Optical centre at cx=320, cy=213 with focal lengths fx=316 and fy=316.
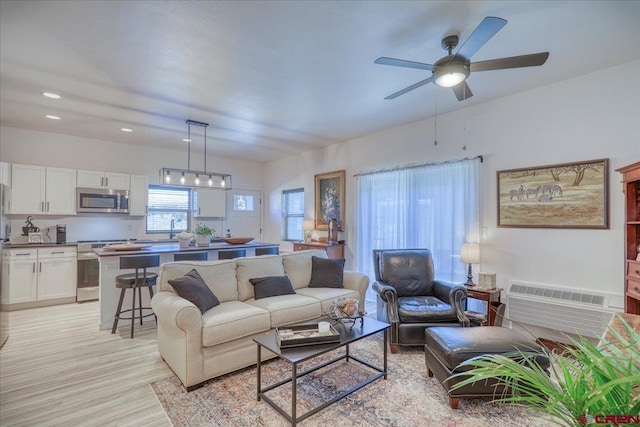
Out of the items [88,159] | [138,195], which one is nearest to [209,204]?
[138,195]

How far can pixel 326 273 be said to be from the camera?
4.03m

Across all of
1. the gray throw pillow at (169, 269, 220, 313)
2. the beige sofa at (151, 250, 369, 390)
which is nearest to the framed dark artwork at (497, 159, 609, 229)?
the beige sofa at (151, 250, 369, 390)

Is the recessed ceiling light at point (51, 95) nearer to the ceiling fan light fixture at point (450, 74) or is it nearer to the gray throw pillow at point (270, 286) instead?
the gray throw pillow at point (270, 286)

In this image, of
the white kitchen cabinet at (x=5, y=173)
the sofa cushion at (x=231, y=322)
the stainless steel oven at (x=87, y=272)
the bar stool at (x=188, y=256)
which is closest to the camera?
the sofa cushion at (x=231, y=322)

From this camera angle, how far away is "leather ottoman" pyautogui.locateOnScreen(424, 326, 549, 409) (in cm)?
225

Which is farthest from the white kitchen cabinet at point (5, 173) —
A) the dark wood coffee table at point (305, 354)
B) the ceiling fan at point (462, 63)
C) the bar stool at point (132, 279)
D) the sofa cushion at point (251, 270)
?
the ceiling fan at point (462, 63)

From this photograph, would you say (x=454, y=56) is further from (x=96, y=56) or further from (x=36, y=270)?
(x=36, y=270)

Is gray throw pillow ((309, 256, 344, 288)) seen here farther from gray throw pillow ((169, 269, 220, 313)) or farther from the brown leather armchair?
gray throw pillow ((169, 269, 220, 313))

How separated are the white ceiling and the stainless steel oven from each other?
79.9 inches

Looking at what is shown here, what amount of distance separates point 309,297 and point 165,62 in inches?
108

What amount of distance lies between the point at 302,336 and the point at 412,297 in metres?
1.84

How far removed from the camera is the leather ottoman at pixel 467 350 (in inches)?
88.5

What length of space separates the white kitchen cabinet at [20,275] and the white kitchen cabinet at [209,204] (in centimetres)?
269

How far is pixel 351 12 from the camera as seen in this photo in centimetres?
226
